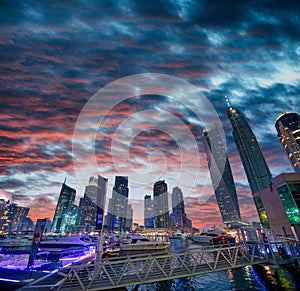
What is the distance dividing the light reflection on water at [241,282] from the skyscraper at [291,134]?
178651 mm

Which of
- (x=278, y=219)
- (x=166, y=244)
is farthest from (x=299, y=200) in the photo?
(x=166, y=244)

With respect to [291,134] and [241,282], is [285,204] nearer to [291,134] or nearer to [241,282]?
[241,282]

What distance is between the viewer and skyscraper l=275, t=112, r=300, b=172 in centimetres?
15500

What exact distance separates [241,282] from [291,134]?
205 metres

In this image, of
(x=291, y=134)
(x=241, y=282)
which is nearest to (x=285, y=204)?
(x=241, y=282)

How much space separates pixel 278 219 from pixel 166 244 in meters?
30.8

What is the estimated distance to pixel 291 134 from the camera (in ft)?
556

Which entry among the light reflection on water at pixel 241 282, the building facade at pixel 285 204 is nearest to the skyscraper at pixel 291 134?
the building facade at pixel 285 204

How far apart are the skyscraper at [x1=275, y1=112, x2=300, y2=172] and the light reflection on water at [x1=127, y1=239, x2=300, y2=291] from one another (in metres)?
179

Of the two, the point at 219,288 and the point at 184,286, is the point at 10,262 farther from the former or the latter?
the point at 219,288

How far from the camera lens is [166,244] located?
169 ft

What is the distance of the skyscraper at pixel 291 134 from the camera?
155 metres

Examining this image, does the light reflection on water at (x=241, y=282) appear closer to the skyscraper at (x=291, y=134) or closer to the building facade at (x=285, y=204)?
the building facade at (x=285, y=204)

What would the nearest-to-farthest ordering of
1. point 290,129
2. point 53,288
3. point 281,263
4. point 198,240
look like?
point 53,288
point 281,263
point 198,240
point 290,129
